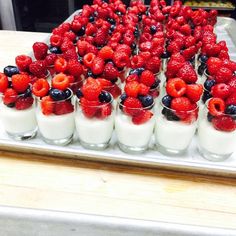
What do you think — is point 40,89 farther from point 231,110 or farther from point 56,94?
point 231,110

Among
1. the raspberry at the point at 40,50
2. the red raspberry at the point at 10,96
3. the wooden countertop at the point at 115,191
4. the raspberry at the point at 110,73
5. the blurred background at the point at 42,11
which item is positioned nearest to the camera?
the wooden countertop at the point at 115,191

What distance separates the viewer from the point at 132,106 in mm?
860

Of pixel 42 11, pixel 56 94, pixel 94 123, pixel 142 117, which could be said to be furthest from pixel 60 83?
pixel 42 11

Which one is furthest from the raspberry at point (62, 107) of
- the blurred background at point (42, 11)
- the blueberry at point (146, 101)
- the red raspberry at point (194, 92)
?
the blurred background at point (42, 11)

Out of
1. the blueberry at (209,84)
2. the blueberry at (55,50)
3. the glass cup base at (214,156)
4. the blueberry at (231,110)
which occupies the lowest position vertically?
the glass cup base at (214,156)

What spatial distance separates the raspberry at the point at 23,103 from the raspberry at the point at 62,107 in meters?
0.09

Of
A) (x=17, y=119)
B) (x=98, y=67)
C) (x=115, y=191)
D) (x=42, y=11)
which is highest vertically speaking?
(x=98, y=67)

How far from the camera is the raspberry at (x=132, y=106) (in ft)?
2.82

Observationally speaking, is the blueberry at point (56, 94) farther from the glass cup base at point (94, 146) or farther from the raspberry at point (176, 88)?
the raspberry at point (176, 88)

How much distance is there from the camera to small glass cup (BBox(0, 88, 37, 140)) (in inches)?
35.9

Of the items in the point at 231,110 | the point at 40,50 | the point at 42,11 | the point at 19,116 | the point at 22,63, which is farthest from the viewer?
the point at 42,11

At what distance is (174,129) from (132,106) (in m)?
0.13

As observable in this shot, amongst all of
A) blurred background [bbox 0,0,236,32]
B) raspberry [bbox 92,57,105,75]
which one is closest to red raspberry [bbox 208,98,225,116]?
raspberry [bbox 92,57,105,75]

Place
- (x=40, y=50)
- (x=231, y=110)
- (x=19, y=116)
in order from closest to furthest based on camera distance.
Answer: (x=231, y=110), (x=19, y=116), (x=40, y=50)
